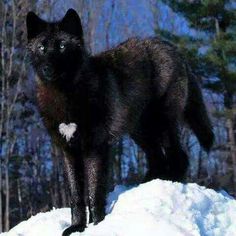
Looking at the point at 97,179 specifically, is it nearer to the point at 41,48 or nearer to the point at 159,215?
the point at 159,215

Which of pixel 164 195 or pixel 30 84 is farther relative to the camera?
pixel 30 84

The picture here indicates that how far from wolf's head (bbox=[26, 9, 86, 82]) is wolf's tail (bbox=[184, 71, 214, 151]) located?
230 centimetres

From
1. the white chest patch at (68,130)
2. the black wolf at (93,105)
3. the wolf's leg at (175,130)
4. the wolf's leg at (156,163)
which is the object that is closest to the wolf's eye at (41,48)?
the black wolf at (93,105)

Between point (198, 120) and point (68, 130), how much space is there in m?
2.61

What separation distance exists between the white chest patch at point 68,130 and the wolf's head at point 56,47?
521mm

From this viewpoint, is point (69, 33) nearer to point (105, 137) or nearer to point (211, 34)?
point (105, 137)

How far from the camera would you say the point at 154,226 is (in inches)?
225

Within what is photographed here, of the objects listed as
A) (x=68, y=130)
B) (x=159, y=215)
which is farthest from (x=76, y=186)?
(x=159, y=215)

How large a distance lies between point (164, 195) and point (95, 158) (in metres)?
0.88

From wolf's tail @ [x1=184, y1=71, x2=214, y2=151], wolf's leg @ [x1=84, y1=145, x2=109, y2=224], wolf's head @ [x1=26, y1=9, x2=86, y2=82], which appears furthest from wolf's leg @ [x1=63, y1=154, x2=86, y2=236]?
wolf's tail @ [x1=184, y1=71, x2=214, y2=151]

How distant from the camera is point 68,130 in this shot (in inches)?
255

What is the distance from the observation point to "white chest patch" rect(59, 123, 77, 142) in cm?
645

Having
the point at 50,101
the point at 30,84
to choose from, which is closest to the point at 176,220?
the point at 50,101

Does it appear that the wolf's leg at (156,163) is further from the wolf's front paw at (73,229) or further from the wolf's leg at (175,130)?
the wolf's front paw at (73,229)
